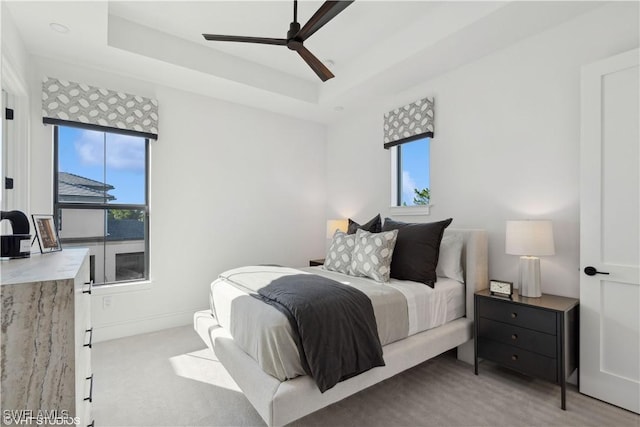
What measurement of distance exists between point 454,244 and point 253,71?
9.17 ft

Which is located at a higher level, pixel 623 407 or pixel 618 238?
pixel 618 238

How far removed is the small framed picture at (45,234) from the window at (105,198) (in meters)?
1.67

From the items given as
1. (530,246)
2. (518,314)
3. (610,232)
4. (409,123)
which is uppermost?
(409,123)

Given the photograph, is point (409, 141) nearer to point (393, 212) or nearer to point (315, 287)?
point (393, 212)

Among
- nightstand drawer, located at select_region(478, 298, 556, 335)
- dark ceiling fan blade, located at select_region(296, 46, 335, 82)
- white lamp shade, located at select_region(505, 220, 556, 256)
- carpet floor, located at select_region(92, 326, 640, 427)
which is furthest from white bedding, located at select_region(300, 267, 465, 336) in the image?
dark ceiling fan blade, located at select_region(296, 46, 335, 82)

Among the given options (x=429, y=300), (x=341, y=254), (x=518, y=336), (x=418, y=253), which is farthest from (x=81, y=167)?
(x=518, y=336)

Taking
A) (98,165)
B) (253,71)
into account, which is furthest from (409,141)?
(98,165)

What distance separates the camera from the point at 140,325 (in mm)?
3357

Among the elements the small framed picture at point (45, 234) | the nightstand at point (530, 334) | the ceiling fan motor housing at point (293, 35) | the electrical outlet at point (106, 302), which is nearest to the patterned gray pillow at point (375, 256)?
the nightstand at point (530, 334)

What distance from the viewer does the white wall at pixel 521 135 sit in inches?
93.0

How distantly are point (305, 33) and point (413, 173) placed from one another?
2.21 meters

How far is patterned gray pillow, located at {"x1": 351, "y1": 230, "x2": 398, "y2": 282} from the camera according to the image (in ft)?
8.41

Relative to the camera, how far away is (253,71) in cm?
353

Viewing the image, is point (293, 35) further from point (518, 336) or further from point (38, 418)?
point (518, 336)
